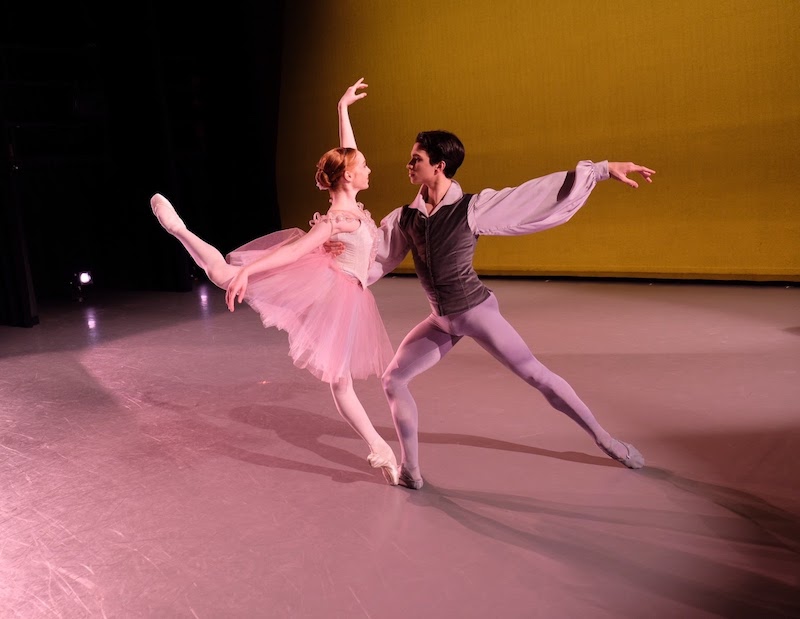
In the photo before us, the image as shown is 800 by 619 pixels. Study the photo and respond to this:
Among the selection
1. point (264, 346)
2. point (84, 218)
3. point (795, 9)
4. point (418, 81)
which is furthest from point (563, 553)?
point (84, 218)

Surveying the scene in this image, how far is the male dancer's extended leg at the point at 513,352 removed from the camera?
2707mm

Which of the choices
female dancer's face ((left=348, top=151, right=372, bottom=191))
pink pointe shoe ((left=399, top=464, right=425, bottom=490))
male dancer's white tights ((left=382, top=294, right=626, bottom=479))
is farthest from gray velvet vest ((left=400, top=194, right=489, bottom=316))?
pink pointe shoe ((left=399, top=464, right=425, bottom=490))

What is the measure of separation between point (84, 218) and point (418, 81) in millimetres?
4294

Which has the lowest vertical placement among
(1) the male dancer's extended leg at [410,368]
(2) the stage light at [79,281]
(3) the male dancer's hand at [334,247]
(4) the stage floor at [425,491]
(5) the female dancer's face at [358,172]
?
(2) the stage light at [79,281]

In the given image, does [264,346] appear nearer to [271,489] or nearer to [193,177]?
[271,489]

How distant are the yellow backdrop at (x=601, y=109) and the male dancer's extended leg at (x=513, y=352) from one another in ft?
15.8

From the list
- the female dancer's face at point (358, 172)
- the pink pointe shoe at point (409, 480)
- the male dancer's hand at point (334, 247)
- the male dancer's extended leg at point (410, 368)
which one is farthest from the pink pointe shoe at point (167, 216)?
the pink pointe shoe at point (409, 480)

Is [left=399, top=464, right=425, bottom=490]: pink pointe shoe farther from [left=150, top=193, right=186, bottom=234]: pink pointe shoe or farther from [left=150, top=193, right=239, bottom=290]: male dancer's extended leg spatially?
[left=150, top=193, right=186, bottom=234]: pink pointe shoe

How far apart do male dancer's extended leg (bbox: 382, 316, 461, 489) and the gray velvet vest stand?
0.37 feet

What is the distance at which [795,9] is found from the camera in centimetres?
632

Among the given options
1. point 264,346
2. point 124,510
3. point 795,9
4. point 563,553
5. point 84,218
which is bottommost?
point 84,218

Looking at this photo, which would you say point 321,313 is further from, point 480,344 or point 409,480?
point 409,480

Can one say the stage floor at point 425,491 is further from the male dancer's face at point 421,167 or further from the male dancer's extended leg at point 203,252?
the male dancer's face at point 421,167

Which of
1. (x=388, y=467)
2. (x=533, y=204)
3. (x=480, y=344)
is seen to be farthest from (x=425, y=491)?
(x=533, y=204)
